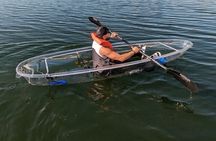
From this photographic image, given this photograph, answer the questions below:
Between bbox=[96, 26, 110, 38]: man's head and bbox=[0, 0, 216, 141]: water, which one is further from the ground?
bbox=[96, 26, 110, 38]: man's head

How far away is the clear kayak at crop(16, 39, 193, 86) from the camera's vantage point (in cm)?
942

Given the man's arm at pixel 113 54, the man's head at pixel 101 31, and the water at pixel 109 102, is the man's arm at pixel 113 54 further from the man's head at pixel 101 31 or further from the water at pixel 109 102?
the water at pixel 109 102

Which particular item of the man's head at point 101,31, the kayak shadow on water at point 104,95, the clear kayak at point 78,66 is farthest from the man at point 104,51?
the kayak shadow on water at point 104,95

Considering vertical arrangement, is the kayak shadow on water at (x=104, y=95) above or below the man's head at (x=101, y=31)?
below

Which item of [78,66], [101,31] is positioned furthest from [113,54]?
A: [78,66]

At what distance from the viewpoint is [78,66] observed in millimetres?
11414

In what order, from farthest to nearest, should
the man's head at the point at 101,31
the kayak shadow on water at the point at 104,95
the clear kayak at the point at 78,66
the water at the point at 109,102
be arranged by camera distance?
the man's head at the point at 101,31
the clear kayak at the point at 78,66
the kayak shadow on water at the point at 104,95
the water at the point at 109,102

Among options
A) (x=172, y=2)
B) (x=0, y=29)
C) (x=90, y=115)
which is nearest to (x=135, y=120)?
(x=90, y=115)

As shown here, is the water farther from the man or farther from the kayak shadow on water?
the man

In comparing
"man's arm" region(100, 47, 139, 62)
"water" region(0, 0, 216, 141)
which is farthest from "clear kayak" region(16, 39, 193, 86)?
"water" region(0, 0, 216, 141)

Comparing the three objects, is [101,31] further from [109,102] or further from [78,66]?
[109,102]

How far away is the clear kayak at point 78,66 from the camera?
9422 mm

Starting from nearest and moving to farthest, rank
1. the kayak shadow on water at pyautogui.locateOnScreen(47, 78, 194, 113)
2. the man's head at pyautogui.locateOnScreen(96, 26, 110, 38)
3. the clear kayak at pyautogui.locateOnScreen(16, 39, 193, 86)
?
1. the kayak shadow on water at pyautogui.locateOnScreen(47, 78, 194, 113)
2. the clear kayak at pyautogui.locateOnScreen(16, 39, 193, 86)
3. the man's head at pyautogui.locateOnScreen(96, 26, 110, 38)

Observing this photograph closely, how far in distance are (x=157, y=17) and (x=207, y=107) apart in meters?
13.6
